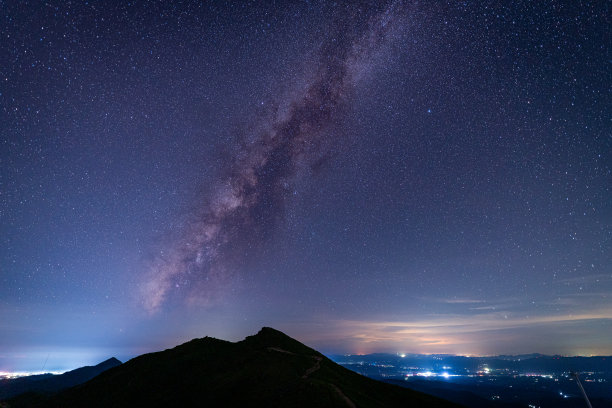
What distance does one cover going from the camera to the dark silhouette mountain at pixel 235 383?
179ft

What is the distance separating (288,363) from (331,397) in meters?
22.5

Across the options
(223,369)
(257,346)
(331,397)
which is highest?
(257,346)

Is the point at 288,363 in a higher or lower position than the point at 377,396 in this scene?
higher

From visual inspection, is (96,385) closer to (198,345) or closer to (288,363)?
(198,345)

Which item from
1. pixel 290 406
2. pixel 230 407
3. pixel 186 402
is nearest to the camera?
pixel 290 406

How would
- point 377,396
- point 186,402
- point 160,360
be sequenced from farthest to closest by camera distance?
point 160,360 → point 377,396 → point 186,402

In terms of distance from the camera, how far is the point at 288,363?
2820 inches

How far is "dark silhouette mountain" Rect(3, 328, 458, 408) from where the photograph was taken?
54656 mm

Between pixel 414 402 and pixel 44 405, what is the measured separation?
91.6m

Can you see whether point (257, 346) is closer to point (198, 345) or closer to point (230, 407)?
point (198, 345)

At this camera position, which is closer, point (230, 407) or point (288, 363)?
point (230, 407)

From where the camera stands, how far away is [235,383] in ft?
201

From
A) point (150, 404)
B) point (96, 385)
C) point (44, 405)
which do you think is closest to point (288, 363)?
point (150, 404)

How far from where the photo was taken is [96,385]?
8212 cm
